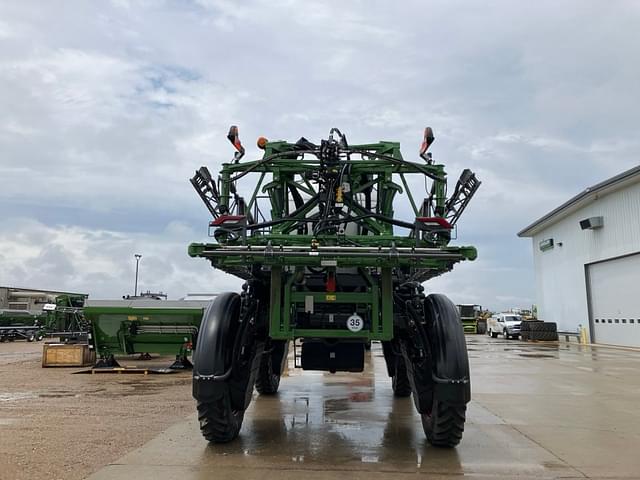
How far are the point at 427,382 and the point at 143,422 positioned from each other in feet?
12.7

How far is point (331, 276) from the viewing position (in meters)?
5.09

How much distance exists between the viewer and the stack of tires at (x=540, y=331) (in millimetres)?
30859

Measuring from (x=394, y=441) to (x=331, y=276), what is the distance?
206 centimetres

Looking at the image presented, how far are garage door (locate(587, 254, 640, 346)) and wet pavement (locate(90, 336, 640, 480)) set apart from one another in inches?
674

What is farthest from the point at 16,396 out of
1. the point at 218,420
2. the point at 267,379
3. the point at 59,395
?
the point at 218,420

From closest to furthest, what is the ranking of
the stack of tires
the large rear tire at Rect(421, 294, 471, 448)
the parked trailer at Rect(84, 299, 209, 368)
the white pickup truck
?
the large rear tire at Rect(421, 294, 471, 448) < the parked trailer at Rect(84, 299, 209, 368) < the stack of tires < the white pickup truck

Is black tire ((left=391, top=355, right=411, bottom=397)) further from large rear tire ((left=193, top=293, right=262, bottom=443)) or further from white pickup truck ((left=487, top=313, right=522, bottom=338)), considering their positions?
white pickup truck ((left=487, top=313, right=522, bottom=338))

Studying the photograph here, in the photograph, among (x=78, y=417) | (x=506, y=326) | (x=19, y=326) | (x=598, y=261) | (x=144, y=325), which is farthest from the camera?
(x=506, y=326)

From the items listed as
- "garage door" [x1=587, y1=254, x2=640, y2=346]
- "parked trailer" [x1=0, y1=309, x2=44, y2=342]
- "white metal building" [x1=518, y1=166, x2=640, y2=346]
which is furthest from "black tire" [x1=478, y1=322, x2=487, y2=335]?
"parked trailer" [x1=0, y1=309, x2=44, y2=342]

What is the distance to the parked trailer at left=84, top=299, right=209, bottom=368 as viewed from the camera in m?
12.8

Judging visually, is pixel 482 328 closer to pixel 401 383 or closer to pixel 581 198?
pixel 581 198

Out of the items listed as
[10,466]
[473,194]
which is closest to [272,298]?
[473,194]

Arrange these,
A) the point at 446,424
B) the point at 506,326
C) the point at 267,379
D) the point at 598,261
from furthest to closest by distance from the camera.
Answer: the point at 506,326 < the point at 598,261 < the point at 267,379 < the point at 446,424

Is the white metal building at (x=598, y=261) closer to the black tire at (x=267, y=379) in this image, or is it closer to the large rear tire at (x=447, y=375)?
the black tire at (x=267, y=379)
